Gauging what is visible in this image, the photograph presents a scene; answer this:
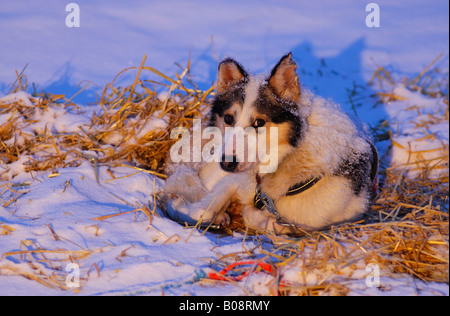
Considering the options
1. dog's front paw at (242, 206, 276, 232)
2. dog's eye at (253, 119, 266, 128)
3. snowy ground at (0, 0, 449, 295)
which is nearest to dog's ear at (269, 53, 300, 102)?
dog's eye at (253, 119, 266, 128)

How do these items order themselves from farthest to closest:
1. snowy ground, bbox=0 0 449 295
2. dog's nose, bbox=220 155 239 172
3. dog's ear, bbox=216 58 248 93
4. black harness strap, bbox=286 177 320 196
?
dog's ear, bbox=216 58 248 93 → black harness strap, bbox=286 177 320 196 → dog's nose, bbox=220 155 239 172 → snowy ground, bbox=0 0 449 295

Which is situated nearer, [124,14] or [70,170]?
[70,170]

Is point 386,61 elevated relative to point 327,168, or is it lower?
elevated

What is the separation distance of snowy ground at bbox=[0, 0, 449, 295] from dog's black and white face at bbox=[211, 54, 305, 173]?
1.76 feet

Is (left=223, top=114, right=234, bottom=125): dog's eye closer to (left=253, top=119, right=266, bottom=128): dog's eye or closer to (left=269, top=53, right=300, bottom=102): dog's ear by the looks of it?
(left=253, top=119, right=266, bottom=128): dog's eye

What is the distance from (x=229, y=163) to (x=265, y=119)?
1.24 ft

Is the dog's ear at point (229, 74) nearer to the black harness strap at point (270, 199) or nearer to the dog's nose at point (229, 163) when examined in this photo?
the dog's nose at point (229, 163)

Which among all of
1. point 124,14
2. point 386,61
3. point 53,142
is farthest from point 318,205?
point 124,14

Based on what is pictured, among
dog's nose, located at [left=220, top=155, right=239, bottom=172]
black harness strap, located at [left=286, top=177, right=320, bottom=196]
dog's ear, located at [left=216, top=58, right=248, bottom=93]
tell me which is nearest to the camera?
dog's nose, located at [left=220, top=155, right=239, bottom=172]

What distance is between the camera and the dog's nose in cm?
292

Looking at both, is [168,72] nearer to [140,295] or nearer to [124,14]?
[124,14]

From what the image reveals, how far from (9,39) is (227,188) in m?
4.00
